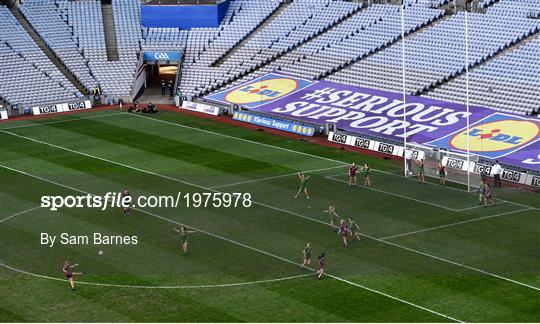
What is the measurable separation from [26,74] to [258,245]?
44148 mm

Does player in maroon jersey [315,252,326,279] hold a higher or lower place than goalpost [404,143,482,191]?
higher

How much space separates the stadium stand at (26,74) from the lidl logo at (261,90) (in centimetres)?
1258

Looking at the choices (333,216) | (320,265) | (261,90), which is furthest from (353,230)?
(261,90)

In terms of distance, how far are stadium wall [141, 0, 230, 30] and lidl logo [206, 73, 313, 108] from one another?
11.9 metres

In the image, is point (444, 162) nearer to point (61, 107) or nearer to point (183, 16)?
point (61, 107)

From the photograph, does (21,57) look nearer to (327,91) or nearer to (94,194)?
(327,91)

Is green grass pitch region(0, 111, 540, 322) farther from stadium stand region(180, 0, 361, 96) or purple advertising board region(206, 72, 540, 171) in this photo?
stadium stand region(180, 0, 361, 96)

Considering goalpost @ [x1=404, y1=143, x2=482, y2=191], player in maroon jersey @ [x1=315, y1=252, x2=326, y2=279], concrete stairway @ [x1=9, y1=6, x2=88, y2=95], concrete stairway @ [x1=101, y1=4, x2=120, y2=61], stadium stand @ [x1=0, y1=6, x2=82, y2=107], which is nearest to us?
player in maroon jersey @ [x1=315, y1=252, x2=326, y2=279]

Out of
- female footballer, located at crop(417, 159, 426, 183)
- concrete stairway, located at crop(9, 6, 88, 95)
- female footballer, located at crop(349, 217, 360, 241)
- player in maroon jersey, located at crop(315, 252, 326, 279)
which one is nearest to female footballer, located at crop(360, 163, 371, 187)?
female footballer, located at crop(417, 159, 426, 183)

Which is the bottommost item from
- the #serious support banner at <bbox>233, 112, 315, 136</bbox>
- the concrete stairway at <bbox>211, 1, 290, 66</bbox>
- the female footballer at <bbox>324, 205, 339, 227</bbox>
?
the #serious support banner at <bbox>233, 112, 315, 136</bbox>

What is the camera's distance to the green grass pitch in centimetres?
4397

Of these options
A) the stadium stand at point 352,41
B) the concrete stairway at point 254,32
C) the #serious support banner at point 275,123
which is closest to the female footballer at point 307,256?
the #serious support banner at point 275,123

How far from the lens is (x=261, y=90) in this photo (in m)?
85.7

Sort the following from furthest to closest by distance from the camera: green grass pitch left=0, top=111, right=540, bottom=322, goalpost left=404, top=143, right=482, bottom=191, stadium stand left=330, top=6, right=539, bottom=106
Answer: stadium stand left=330, top=6, right=539, bottom=106 → goalpost left=404, top=143, right=482, bottom=191 → green grass pitch left=0, top=111, right=540, bottom=322
